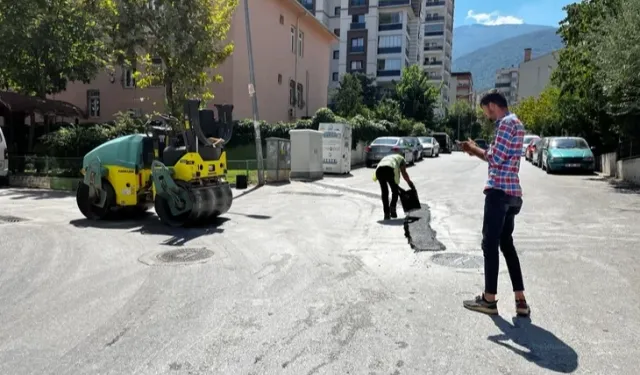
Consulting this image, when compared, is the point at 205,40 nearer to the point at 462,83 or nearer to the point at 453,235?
the point at 453,235

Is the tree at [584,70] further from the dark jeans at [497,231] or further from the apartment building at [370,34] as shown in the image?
the apartment building at [370,34]

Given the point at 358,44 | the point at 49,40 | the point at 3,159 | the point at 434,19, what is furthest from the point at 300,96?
the point at 434,19

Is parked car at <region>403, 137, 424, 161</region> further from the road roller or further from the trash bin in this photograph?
the road roller

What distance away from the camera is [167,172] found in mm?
8555

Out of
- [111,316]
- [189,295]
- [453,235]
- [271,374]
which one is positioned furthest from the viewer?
[453,235]

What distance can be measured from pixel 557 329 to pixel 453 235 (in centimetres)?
403

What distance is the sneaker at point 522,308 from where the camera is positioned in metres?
4.46

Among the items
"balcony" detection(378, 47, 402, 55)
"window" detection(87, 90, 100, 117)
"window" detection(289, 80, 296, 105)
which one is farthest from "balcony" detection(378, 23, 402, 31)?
"window" detection(87, 90, 100, 117)

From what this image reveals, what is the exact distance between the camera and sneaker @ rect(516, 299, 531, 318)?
4.46m

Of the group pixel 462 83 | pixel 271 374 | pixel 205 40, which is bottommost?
pixel 271 374

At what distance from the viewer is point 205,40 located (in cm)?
1806

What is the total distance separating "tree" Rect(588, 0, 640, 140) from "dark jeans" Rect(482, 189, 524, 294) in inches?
502

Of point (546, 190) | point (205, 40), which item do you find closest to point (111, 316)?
point (546, 190)

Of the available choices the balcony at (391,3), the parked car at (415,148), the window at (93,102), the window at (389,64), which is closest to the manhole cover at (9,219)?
the parked car at (415,148)
